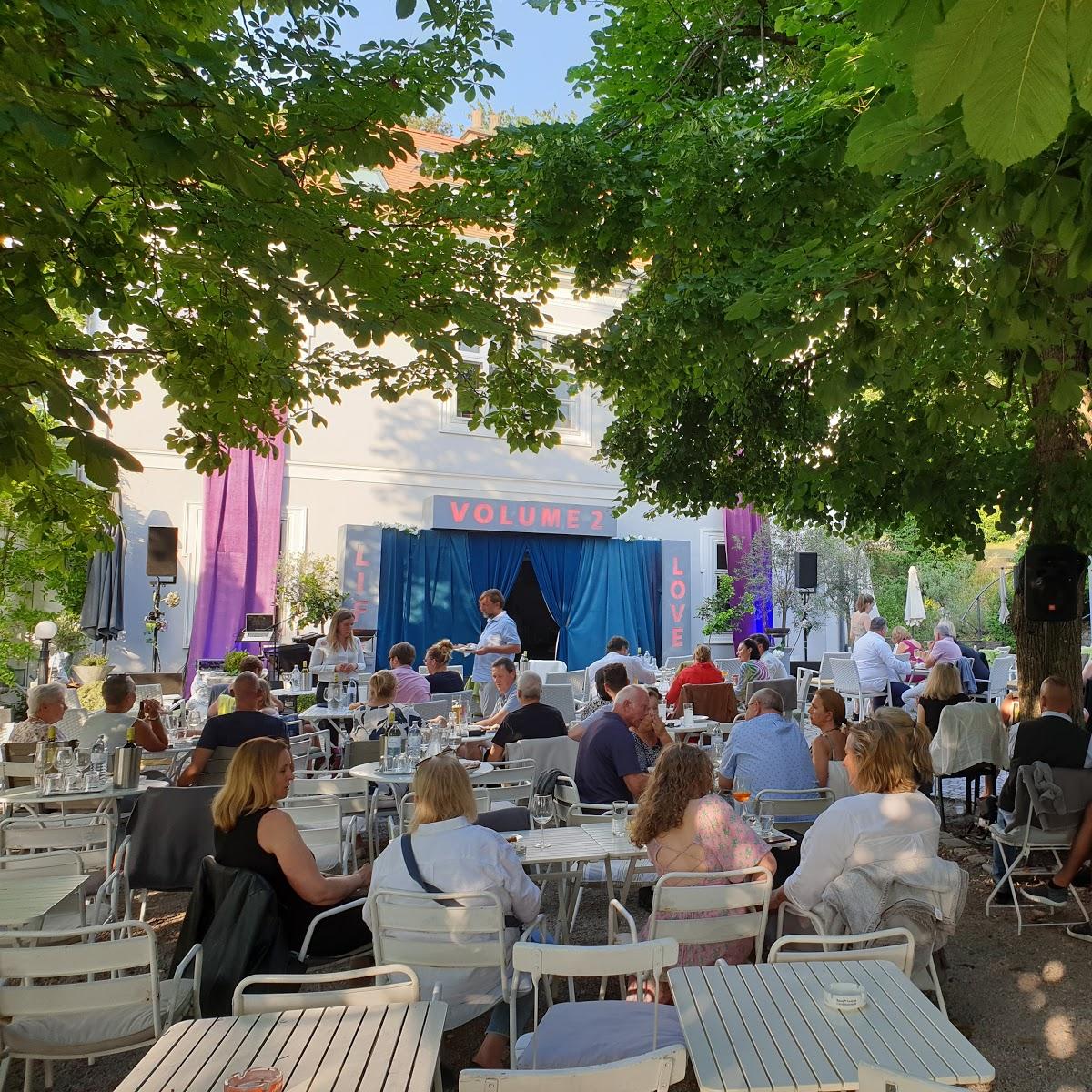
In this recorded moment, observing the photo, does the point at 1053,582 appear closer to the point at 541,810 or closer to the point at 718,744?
the point at 718,744

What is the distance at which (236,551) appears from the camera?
14148 millimetres

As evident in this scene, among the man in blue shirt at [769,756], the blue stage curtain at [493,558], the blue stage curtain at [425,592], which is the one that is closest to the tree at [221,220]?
the man in blue shirt at [769,756]

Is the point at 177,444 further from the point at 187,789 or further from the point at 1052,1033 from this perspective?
the point at 1052,1033

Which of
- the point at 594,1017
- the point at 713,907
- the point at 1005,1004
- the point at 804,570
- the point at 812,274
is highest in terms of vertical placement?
the point at 812,274

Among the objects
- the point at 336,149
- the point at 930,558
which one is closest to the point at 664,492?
the point at 336,149

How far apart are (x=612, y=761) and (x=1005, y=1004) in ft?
7.00

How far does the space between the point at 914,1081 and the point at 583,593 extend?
14.9m

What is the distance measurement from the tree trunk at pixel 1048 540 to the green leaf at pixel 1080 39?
20.1 ft

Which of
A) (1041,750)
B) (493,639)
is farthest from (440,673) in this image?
(1041,750)

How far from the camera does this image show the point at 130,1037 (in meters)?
2.88

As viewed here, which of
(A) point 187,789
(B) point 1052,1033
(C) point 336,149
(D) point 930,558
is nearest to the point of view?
(B) point 1052,1033

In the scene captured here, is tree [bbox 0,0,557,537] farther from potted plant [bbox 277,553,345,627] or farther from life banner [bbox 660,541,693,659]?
life banner [bbox 660,541,693,659]

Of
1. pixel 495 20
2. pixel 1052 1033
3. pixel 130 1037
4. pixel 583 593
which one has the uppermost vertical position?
pixel 495 20

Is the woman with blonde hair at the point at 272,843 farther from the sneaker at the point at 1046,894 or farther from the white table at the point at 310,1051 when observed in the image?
the sneaker at the point at 1046,894
